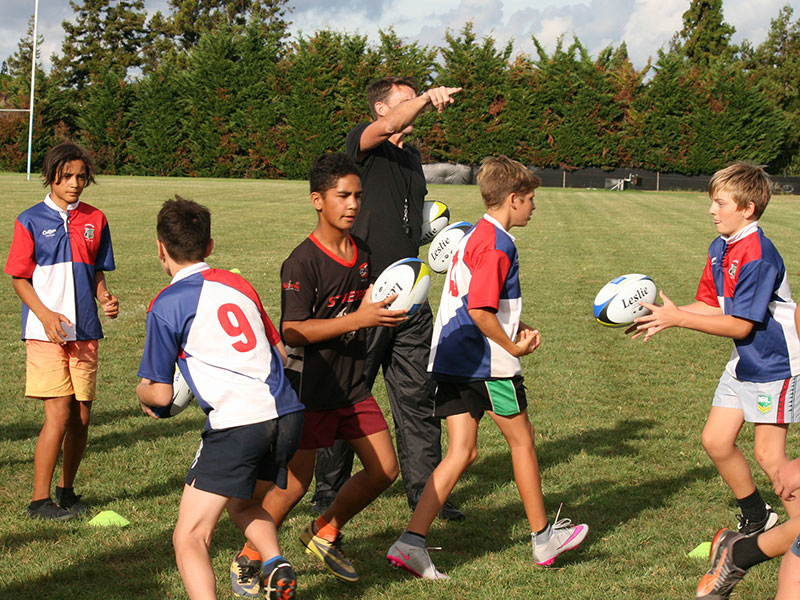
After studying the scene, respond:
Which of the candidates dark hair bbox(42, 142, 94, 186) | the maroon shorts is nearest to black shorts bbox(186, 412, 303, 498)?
the maroon shorts

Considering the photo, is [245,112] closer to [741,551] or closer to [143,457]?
[143,457]

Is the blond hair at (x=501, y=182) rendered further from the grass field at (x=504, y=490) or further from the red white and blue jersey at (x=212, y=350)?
the grass field at (x=504, y=490)

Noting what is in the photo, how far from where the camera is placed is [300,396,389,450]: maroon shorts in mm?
3670

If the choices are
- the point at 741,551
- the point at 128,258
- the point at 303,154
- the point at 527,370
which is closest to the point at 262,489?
the point at 741,551

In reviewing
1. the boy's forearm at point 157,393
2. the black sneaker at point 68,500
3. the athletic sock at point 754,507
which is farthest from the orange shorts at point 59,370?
the athletic sock at point 754,507

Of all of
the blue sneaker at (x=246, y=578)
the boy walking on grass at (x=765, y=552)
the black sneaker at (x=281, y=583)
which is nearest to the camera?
the boy walking on grass at (x=765, y=552)

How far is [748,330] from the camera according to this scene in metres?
3.85

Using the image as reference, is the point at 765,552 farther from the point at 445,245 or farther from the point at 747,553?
the point at 445,245

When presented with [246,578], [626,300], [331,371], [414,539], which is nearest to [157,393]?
[331,371]

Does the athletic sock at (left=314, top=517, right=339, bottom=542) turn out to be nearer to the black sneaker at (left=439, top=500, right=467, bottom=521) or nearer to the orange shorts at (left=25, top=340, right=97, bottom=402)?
the black sneaker at (left=439, top=500, right=467, bottom=521)

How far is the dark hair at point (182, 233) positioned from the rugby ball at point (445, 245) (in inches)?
73.2

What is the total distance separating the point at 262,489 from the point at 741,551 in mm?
1823

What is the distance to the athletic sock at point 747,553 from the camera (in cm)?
320

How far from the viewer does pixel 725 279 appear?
13.2 feet
